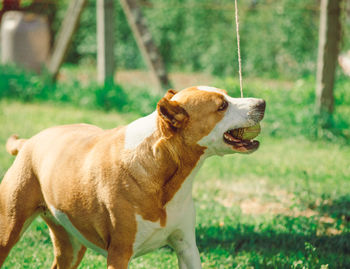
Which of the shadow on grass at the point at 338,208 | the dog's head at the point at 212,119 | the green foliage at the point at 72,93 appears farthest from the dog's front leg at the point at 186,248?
the green foliage at the point at 72,93

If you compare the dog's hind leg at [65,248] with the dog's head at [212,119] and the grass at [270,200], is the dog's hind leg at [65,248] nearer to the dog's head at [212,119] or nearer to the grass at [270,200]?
the grass at [270,200]

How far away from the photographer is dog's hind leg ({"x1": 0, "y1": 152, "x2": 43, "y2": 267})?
10.3ft

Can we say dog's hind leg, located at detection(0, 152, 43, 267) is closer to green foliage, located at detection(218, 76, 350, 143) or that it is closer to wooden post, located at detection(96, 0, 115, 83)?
green foliage, located at detection(218, 76, 350, 143)

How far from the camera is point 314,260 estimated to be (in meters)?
3.64

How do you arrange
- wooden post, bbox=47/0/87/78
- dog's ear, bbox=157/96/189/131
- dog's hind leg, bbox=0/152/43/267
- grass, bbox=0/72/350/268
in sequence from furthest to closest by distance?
wooden post, bbox=47/0/87/78 < grass, bbox=0/72/350/268 < dog's hind leg, bbox=0/152/43/267 < dog's ear, bbox=157/96/189/131

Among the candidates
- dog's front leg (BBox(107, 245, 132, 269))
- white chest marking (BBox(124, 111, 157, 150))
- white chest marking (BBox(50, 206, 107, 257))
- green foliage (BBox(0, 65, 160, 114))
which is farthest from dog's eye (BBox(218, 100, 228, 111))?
green foliage (BBox(0, 65, 160, 114))

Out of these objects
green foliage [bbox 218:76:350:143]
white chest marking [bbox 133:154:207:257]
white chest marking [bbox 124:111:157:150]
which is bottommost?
green foliage [bbox 218:76:350:143]

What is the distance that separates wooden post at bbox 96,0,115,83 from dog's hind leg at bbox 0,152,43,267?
20.0 ft

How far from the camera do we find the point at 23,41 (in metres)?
12.5

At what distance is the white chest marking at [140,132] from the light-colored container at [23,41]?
1003 centimetres

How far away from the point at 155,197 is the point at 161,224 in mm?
156

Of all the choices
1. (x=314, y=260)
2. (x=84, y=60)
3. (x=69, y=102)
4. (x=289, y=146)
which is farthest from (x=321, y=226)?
(x=84, y=60)

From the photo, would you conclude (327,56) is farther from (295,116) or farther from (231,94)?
(231,94)

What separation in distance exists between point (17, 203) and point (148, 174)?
3.06 ft
